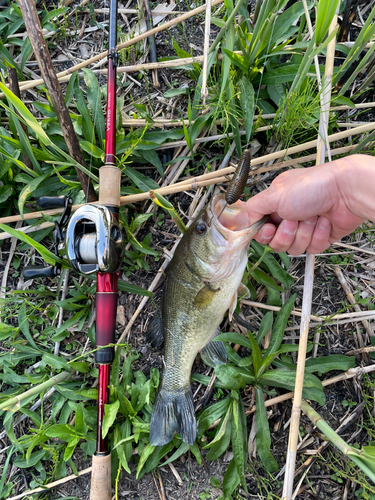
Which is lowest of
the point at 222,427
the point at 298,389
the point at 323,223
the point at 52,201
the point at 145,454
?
the point at 145,454

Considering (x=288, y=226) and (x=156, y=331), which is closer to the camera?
(x=288, y=226)

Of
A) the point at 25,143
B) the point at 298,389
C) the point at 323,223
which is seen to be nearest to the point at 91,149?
the point at 25,143

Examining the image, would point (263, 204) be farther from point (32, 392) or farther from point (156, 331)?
point (32, 392)

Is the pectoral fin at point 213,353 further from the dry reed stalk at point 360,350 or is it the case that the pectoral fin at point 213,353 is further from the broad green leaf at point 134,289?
Result: the dry reed stalk at point 360,350

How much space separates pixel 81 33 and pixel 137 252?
7.33 feet

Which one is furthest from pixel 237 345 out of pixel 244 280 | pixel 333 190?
pixel 333 190

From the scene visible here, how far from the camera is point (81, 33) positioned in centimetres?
330

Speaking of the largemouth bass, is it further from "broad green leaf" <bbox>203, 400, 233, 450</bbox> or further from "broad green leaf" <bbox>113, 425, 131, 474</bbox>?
"broad green leaf" <bbox>113, 425, 131, 474</bbox>

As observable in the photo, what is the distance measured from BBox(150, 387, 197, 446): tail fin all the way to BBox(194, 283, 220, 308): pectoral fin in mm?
806

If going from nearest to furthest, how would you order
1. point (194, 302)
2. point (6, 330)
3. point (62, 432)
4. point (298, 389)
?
1. point (298, 389)
2. point (194, 302)
3. point (62, 432)
4. point (6, 330)

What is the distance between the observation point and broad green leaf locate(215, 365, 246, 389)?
104 inches

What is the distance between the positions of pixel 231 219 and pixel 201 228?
233mm

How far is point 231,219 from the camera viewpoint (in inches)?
93.4

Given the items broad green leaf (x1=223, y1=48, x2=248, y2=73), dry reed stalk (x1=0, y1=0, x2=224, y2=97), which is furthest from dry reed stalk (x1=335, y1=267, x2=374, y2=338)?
dry reed stalk (x1=0, y1=0, x2=224, y2=97)
